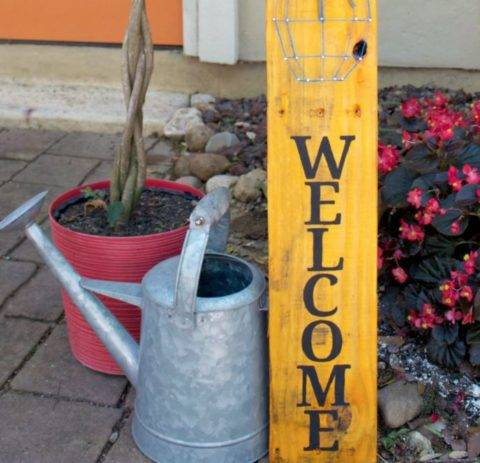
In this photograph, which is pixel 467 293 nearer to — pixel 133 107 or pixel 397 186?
pixel 397 186

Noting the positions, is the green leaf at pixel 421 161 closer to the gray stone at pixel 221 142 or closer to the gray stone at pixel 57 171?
the gray stone at pixel 221 142

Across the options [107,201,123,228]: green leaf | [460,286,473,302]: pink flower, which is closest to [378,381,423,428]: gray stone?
[460,286,473,302]: pink flower

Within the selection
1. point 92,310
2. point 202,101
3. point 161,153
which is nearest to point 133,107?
point 92,310

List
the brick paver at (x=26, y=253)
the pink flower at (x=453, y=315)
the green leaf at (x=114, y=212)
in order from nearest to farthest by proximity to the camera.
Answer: the pink flower at (x=453, y=315), the green leaf at (x=114, y=212), the brick paver at (x=26, y=253)

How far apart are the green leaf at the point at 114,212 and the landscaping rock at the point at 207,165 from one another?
1417mm

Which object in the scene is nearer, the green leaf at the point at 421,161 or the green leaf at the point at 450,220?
the green leaf at the point at 450,220

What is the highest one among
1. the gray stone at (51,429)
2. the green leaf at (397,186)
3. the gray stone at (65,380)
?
the green leaf at (397,186)

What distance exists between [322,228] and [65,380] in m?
1.02

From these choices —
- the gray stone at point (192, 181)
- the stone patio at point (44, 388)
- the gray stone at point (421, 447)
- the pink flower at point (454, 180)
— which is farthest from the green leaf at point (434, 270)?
the gray stone at point (192, 181)

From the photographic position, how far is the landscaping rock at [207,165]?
4.01 m

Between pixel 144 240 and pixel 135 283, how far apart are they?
120 millimetres

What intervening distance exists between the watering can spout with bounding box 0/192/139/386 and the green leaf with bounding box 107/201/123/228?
0.23 metres

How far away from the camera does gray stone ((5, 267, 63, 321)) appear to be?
303 centimetres

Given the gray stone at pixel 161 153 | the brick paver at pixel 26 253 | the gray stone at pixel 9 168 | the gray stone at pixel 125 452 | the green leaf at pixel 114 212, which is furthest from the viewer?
the gray stone at pixel 161 153
